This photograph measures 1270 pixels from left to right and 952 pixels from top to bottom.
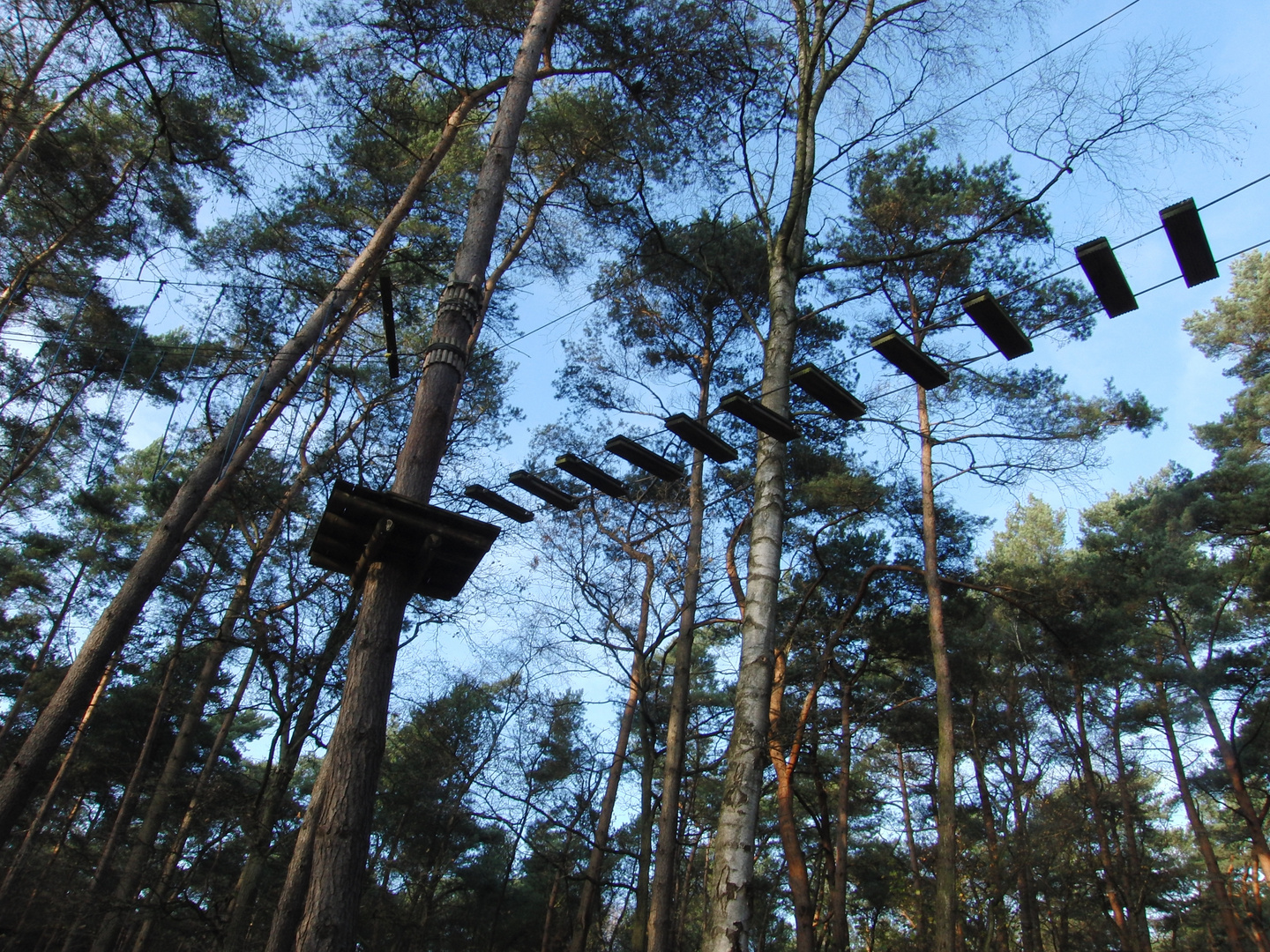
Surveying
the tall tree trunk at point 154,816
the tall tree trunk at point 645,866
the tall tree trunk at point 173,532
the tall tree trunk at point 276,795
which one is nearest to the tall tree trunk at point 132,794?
the tall tree trunk at point 154,816

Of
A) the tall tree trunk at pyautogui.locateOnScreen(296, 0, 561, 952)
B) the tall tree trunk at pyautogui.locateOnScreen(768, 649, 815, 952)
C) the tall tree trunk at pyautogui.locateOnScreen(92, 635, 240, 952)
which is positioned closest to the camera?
the tall tree trunk at pyautogui.locateOnScreen(296, 0, 561, 952)

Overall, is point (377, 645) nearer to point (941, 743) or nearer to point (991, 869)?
point (941, 743)

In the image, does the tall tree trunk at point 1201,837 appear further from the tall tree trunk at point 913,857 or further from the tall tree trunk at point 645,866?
the tall tree trunk at point 645,866

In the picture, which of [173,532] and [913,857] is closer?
[173,532]

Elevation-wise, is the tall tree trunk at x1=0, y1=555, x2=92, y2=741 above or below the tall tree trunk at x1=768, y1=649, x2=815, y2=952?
above

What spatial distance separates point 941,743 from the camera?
8797 mm

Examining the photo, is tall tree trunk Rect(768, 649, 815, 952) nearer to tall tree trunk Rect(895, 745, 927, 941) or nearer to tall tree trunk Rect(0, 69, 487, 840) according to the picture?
tall tree trunk Rect(895, 745, 927, 941)

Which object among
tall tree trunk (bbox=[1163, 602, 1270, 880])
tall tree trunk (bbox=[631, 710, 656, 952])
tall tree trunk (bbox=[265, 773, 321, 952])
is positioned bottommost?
tall tree trunk (bbox=[265, 773, 321, 952])

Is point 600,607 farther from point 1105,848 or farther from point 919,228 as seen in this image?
point 1105,848

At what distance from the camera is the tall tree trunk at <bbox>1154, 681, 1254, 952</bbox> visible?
12820 millimetres

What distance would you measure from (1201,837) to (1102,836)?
7.32ft

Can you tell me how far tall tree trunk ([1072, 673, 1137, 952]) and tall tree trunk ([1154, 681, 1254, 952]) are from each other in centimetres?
152

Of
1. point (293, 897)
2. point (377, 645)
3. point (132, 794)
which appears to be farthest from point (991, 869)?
point (132, 794)

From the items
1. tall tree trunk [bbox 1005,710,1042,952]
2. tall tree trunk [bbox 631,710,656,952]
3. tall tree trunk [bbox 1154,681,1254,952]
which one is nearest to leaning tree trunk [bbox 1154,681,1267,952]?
tall tree trunk [bbox 1154,681,1254,952]
